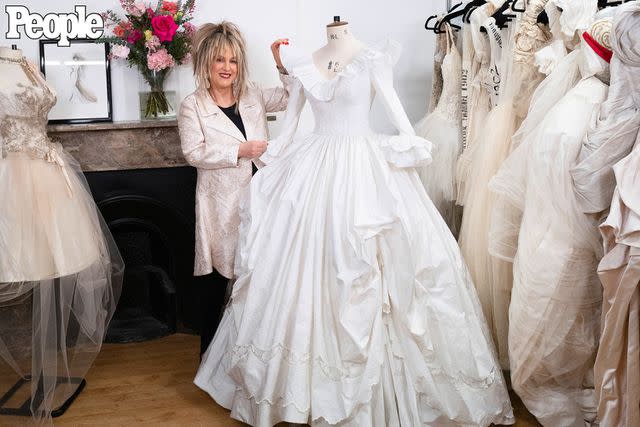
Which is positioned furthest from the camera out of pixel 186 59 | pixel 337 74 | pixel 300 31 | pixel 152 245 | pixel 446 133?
pixel 152 245

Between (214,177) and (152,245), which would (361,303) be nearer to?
(214,177)

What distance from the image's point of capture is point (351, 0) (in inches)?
135

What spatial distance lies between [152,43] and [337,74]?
1.07 meters

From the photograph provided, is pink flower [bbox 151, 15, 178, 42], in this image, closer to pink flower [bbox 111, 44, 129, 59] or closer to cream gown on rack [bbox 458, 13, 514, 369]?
pink flower [bbox 111, 44, 129, 59]

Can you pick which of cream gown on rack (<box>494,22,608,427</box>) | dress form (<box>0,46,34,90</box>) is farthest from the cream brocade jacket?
cream gown on rack (<box>494,22,608,427</box>)

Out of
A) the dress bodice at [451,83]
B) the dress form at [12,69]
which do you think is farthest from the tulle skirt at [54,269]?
the dress bodice at [451,83]

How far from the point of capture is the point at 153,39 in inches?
118

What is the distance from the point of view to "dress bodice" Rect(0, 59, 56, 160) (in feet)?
8.30

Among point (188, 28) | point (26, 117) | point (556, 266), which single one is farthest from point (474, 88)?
point (26, 117)

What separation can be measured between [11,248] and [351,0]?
2060 mm

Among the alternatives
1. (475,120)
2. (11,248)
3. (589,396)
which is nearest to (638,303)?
(589,396)

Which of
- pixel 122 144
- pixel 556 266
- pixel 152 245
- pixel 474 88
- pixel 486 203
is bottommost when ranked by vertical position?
pixel 152 245

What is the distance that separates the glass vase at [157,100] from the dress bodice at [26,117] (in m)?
0.57

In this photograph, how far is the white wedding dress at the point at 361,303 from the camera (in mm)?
2117
